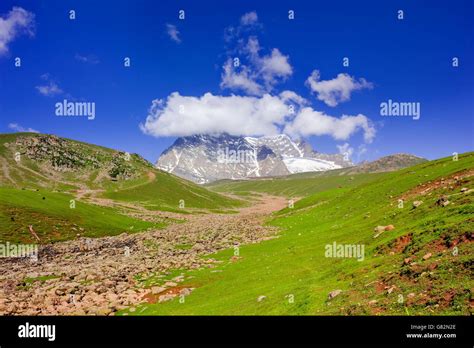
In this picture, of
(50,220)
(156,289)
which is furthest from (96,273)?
(50,220)

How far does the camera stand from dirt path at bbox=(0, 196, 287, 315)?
3222cm

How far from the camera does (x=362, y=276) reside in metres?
24.4

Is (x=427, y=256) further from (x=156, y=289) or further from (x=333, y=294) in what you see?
(x=156, y=289)

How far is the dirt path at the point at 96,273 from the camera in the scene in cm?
3222

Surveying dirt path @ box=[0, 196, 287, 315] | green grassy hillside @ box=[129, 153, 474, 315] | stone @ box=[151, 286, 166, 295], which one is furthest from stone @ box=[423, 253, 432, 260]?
stone @ box=[151, 286, 166, 295]

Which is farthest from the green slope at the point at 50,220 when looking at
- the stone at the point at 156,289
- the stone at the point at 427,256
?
the stone at the point at 427,256

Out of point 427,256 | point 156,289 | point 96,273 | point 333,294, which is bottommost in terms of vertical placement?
point 156,289

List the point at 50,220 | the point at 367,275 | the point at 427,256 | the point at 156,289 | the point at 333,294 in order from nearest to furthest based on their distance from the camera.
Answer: the point at 333,294, the point at 427,256, the point at 367,275, the point at 156,289, the point at 50,220

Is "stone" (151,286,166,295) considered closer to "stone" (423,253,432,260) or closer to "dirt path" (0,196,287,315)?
"dirt path" (0,196,287,315)

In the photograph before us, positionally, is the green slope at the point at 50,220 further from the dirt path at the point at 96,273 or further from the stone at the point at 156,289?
the stone at the point at 156,289

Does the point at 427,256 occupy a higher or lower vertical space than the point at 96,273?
higher

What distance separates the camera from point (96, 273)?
142 feet

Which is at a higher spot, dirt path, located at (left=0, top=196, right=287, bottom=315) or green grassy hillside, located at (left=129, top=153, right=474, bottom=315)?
green grassy hillside, located at (left=129, top=153, right=474, bottom=315)

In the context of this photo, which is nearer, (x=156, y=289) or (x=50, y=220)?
(x=156, y=289)
